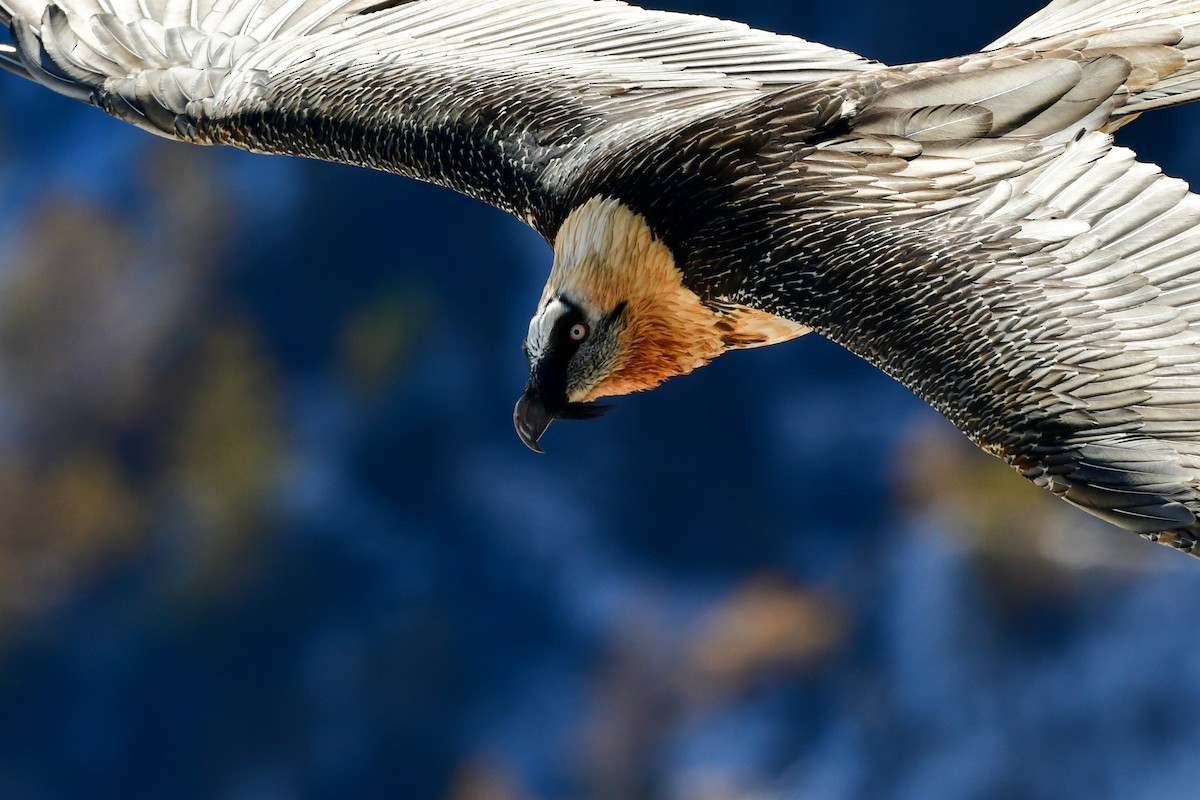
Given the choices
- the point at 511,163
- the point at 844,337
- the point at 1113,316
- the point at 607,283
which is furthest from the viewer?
the point at 511,163

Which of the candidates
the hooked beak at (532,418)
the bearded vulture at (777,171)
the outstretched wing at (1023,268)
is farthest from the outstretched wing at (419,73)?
the outstretched wing at (1023,268)

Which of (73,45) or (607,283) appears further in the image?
(73,45)

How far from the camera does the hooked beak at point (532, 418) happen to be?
A: 7.02 m

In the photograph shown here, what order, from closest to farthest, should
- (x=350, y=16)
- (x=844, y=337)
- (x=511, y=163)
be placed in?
1. (x=844, y=337)
2. (x=511, y=163)
3. (x=350, y=16)

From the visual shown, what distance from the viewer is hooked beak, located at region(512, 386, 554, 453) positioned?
7.02 m

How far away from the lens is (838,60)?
A: 24.5ft

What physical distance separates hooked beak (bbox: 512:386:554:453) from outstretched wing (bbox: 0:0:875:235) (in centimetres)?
79

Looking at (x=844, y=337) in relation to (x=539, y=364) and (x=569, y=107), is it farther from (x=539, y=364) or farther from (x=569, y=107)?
(x=569, y=107)

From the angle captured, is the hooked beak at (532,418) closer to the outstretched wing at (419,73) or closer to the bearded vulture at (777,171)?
the bearded vulture at (777,171)

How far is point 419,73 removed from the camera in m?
7.77

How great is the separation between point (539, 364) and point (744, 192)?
1192 millimetres

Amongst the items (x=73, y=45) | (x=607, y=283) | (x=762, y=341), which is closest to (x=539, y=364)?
(x=607, y=283)

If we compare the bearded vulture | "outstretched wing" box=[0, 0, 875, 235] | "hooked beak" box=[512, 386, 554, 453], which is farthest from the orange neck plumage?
"outstretched wing" box=[0, 0, 875, 235]

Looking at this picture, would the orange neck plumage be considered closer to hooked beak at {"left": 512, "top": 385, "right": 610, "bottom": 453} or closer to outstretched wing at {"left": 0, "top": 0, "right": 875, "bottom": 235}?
hooked beak at {"left": 512, "top": 385, "right": 610, "bottom": 453}
